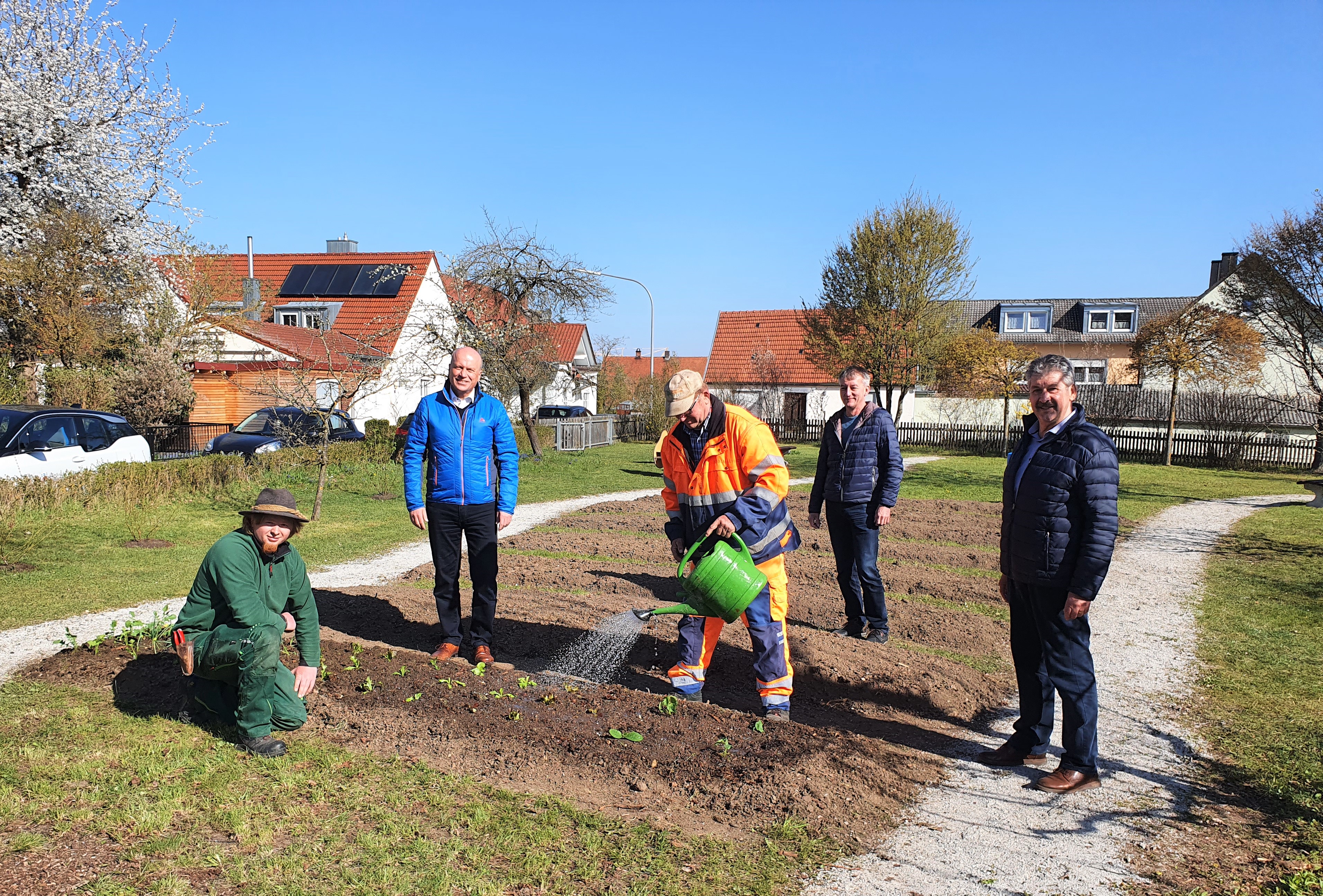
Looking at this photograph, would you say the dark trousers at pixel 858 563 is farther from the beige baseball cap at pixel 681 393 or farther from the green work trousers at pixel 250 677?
the green work trousers at pixel 250 677

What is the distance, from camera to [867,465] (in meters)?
6.36

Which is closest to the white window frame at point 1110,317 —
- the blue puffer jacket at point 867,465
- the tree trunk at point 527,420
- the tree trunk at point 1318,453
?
the tree trunk at point 1318,453

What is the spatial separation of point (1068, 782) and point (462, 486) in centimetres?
378

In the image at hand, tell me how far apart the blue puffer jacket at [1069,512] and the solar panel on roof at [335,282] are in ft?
99.4

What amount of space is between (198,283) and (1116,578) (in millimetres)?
22399

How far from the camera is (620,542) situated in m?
10.4

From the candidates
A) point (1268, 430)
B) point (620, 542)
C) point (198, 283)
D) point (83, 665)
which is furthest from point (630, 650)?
point (1268, 430)

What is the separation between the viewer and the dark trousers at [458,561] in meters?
5.56

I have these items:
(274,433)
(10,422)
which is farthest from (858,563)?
(274,433)

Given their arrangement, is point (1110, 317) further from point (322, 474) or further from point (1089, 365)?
point (322, 474)

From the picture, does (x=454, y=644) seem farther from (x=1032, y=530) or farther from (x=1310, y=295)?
(x=1310, y=295)

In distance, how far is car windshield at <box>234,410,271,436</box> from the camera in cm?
1853

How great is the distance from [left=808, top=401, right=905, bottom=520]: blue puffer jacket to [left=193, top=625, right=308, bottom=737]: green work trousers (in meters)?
3.82

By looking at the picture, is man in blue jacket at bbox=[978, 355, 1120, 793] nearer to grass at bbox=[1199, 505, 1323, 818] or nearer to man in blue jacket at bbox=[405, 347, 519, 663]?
grass at bbox=[1199, 505, 1323, 818]
